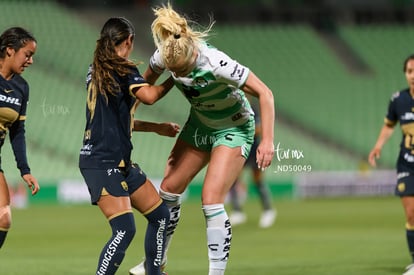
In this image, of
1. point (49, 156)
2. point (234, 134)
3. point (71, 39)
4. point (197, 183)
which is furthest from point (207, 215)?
point (71, 39)

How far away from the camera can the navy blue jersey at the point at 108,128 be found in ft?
23.2

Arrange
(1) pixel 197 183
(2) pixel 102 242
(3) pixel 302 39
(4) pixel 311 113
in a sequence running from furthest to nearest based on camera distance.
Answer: (3) pixel 302 39, (4) pixel 311 113, (1) pixel 197 183, (2) pixel 102 242

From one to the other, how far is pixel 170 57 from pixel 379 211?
13156 millimetres

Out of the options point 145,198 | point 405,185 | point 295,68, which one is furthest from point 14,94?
point 295,68

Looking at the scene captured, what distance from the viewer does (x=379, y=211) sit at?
63.7ft

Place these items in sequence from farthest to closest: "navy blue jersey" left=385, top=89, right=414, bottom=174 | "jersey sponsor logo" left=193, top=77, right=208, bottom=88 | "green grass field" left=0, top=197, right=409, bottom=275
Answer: "green grass field" left=0, top=197, right=409, bottom=275
"navy blue jersey" left=385, top=89, right=414, bottom=174
"jersey sponsor logo" left=193, top=77, right=208, bottom=88

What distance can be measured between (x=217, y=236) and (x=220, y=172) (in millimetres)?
526

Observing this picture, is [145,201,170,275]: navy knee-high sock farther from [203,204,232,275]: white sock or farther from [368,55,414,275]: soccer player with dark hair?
[368,55,414,275]: soccer player with dark hair

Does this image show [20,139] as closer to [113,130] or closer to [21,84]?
[21,84]

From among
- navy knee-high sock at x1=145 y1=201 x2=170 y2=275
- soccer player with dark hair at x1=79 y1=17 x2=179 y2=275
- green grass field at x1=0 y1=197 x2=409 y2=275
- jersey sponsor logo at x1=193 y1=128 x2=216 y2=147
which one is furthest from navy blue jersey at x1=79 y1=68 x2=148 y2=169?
green grass field at x1=0 y1=197 x2=409 y2=275

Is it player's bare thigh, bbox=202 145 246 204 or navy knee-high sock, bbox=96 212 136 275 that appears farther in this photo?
player's bare thigh, bbox=202 145 246 204

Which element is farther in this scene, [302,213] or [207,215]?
[302,213]

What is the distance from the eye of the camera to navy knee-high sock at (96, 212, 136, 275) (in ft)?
23.0

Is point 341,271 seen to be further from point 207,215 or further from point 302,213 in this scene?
point 302,213
